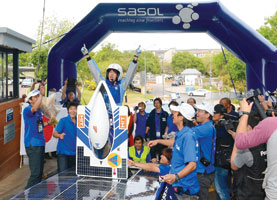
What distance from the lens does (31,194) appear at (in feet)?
10.9

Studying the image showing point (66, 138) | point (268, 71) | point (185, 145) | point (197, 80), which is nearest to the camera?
point (185, 145)

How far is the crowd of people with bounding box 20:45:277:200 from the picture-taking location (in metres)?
2.52

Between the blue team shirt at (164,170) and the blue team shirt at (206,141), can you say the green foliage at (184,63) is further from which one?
the blue team shirt at (164,170)

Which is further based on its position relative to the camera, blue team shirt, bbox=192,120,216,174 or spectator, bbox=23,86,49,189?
spectator, bbox=23,86,49,189

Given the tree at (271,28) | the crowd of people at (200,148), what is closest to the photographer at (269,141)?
the crowd of people at (200,148)

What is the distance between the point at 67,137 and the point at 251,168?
2654 mm

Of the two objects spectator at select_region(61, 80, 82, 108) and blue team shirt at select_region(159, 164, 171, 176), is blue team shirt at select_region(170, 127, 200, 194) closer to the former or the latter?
blue team shirt at select_region(159, 164, 171, 176)

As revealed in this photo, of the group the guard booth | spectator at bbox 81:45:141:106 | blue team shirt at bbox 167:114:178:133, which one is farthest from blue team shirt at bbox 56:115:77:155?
blue team shirt at bbox 167:114:178:133

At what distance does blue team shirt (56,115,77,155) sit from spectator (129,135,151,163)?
1.17m

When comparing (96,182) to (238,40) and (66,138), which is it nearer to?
(66,138)

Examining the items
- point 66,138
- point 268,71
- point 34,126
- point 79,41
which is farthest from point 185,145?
point 79,41

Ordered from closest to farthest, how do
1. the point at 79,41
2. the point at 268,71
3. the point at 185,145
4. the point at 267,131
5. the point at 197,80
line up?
the point at 267,131 < the point at 185,145 < the point at 268,71 < the point at 79,41 < the point at 197,80

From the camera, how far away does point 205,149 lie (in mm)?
3539

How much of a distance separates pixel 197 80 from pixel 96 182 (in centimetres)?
4478
